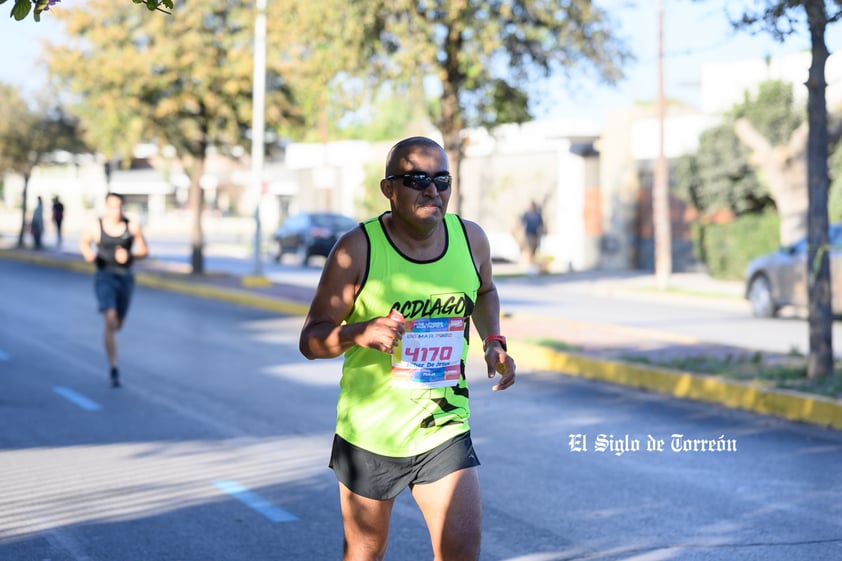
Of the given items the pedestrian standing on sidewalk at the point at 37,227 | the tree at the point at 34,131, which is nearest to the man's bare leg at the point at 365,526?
the pedestrian standing on sidewalk at the point at 37,227

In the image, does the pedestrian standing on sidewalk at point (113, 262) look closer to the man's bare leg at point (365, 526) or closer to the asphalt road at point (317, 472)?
the asphalt road at point (317, 472)

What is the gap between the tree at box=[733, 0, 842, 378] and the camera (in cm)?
1082

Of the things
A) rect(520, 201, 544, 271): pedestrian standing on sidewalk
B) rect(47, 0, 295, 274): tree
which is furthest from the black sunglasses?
rect(520, 201, 544, 271): pedestrian standing on sidewalk

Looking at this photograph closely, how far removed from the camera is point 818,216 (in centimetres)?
Answer: 1113

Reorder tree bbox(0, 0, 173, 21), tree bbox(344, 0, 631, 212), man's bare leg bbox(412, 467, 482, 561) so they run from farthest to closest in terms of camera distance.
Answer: tree bbox(344, 0, 631, 212), tree bbox(0, 0, 173, 21), man's bare leg bbox(412, 467, 482, 561)

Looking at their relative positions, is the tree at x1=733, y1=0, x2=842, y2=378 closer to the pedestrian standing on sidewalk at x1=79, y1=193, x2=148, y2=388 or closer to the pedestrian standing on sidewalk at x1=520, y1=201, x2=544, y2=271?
the pedestrian standing on sidewalk at x1=79, y1=193, x2=148, y2=388

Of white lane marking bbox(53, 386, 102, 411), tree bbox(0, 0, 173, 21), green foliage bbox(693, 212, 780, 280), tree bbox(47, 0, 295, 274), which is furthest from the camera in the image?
green foliage bbox(693, 212, 780, 280)

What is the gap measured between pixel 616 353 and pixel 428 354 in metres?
9.46

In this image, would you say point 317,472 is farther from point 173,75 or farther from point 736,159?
point 736,159

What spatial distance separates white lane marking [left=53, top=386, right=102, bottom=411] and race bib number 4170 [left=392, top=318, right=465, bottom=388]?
6.90 metres

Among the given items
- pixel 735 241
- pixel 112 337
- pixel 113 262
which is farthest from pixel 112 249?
pixel 735 241

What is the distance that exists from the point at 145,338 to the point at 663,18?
14689 millimetres

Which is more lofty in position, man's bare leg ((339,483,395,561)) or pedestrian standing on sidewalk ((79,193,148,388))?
pedestrian standing on sidewalk ((79,193,148,388))

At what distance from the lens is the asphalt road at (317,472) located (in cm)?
627
